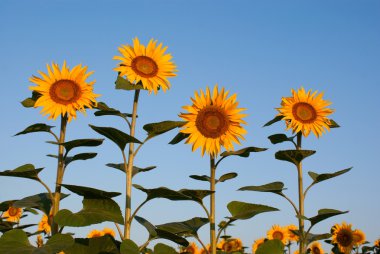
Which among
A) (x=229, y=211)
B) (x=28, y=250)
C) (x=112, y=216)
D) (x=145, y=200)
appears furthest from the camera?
(x=229, y=211)

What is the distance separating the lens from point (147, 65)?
Answer: 17.9 ft

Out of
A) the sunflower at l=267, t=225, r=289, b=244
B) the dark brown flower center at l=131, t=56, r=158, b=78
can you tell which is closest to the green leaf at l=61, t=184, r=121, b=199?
the dark brown flower center at l=131, t=56, r=158, b=78

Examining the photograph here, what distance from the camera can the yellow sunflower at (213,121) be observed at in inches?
207

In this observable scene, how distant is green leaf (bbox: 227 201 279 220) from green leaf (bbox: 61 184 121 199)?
122cm

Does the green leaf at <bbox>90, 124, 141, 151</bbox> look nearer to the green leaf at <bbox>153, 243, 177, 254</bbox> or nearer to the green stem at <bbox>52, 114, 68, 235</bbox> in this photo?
the green stem at <bbox>52, 114, 68, 235</bbox>

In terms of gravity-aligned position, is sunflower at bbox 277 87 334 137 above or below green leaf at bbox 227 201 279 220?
above

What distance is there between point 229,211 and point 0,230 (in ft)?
7.67

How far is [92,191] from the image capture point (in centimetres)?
→ 421

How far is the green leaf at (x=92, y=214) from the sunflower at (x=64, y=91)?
3.31 feet

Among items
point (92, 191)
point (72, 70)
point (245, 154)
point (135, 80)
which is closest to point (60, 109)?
point (72, 70)

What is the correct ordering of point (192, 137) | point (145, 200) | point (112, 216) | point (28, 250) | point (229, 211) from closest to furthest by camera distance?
point (28, 250) < point (112, 216) < point (145, 200) < point (229, 211) < point (192, 137)

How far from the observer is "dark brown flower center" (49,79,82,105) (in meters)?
5.03

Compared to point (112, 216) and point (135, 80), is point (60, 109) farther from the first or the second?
point (112, 216)

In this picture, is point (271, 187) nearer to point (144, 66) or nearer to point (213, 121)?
point (213, 121)
